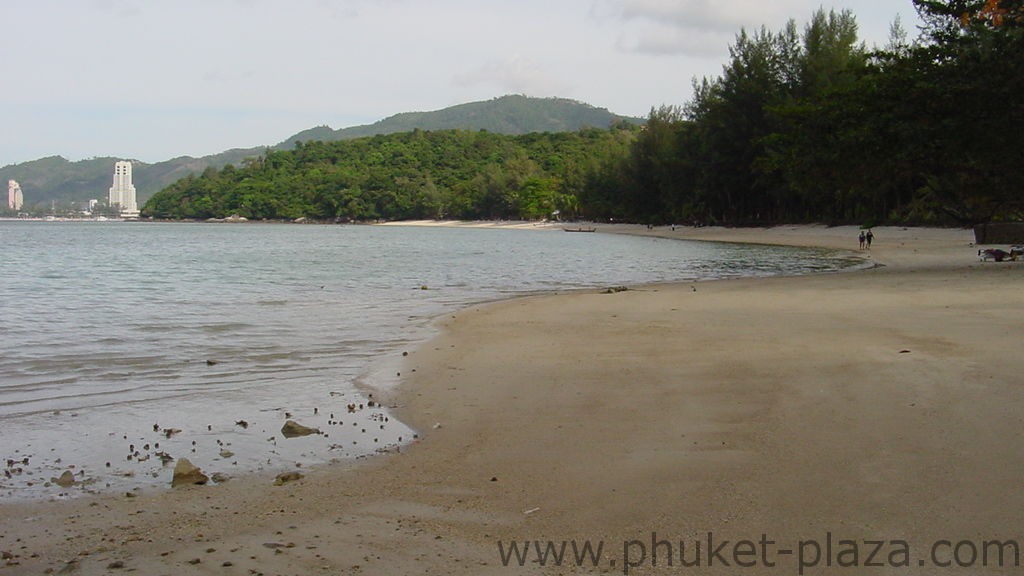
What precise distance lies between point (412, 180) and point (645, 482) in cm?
16457

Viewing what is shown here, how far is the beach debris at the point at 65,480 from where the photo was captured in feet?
17.1

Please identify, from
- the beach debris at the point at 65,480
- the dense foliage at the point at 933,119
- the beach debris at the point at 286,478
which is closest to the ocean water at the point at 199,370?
the beach debris at the point at 65,480

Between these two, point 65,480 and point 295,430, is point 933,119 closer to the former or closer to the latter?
point 295,430

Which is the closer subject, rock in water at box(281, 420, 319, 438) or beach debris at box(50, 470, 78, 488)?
beach debris at box(50, 470, 78, 488)

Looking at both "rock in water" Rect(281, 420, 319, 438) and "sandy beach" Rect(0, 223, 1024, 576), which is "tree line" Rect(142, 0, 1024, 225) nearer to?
"sandy beach" Rect(0, 223, 1024, 576)

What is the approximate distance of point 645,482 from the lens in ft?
15.9

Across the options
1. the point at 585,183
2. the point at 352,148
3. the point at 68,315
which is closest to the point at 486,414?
the point at 68,315

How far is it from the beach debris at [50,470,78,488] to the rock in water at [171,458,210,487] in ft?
2.04

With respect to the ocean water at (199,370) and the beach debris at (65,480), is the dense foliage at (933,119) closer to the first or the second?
the ocean water at (199,370)

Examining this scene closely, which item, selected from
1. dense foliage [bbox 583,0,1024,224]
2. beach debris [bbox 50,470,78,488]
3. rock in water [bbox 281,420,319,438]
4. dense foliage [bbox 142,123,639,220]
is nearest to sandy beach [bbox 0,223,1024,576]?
beach debris [bbox 50,470,78,488]

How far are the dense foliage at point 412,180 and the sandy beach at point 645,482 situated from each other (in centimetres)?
11835

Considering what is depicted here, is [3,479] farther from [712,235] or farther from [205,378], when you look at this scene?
[712,235]

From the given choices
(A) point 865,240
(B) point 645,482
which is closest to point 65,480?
(B) point 645,482

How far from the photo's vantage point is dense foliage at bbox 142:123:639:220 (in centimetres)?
14200
